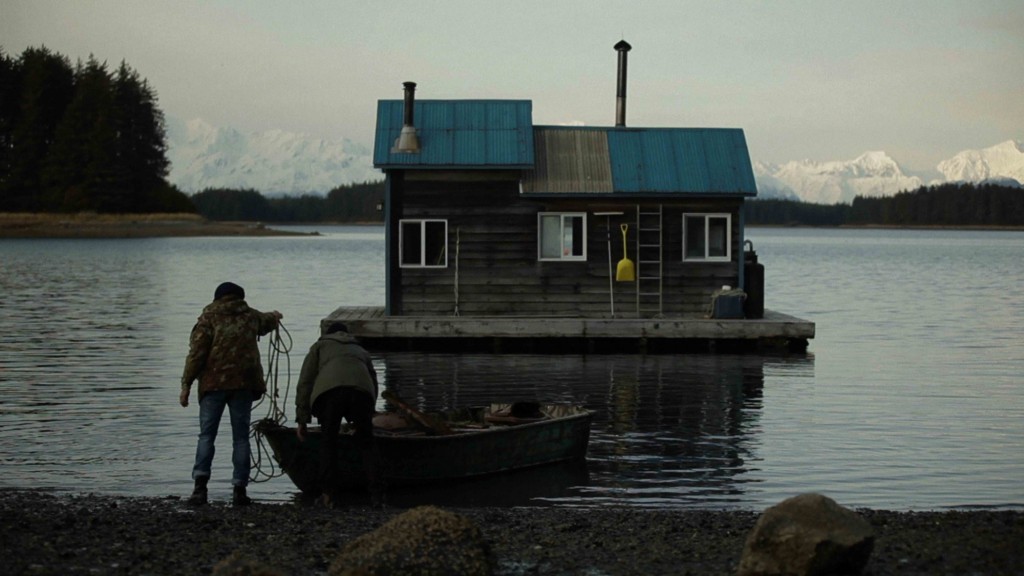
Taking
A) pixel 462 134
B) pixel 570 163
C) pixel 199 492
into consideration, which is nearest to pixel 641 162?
pixel 570 163

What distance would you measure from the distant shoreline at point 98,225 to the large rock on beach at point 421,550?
11577 centimetres

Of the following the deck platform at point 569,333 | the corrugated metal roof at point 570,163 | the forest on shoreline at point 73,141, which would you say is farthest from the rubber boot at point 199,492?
the forest on shoreline at point 73,141

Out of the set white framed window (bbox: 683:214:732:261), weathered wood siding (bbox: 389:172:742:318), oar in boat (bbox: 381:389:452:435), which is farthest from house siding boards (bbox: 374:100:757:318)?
oar in boat (bbox: 381:389:452:435)

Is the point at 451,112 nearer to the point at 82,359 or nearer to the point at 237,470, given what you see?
the point at 82,359

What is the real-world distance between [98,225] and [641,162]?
101196 millimetres

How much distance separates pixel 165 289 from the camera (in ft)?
175

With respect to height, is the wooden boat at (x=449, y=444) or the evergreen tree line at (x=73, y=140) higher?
the evergreen tree line at (x=73, y=140)

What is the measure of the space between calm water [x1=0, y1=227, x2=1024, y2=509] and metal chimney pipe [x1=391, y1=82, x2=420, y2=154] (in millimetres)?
4323

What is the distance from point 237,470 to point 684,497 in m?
4.64

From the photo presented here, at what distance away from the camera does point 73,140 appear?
118688 millimetres

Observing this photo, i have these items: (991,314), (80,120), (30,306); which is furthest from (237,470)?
(80,120)

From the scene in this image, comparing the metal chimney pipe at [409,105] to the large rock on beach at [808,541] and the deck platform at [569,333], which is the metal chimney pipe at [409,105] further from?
the large rock on beach at [808,541]

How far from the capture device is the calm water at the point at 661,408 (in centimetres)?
1462

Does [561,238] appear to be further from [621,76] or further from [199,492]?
[199,492]
